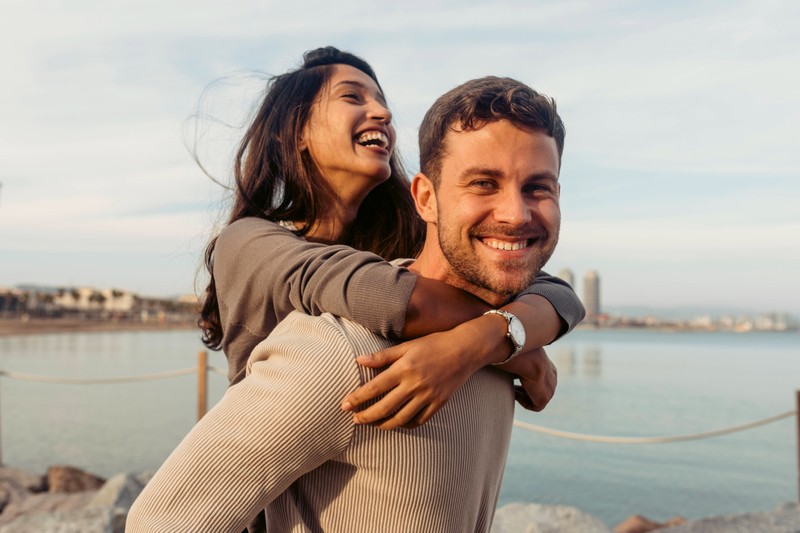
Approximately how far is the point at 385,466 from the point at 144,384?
19.0 m

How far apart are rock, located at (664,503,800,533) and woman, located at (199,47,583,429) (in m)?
4.07

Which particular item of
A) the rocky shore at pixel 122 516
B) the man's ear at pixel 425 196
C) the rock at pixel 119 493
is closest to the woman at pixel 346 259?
the man's ear at pixel 425 196

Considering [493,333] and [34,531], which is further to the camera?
[34,531]

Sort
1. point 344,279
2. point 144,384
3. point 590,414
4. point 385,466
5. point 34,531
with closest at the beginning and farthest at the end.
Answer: point 385,466, point 344,279, point 34,531, point 590,414, point 144,384

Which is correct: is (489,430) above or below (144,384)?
above

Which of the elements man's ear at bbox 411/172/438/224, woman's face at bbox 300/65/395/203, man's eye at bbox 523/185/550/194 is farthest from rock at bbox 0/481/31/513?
man's eye at bbox 523/185/550/194

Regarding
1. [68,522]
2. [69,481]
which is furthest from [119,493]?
[69,481]

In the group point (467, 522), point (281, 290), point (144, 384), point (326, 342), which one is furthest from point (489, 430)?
point (144, 384)

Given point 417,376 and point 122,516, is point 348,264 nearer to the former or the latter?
point 417,376

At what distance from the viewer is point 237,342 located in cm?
187

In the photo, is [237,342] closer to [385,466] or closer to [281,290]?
[281,290]

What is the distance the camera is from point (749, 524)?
5.21 metres

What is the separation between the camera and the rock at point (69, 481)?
7.69m

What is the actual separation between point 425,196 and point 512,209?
0.79ft
